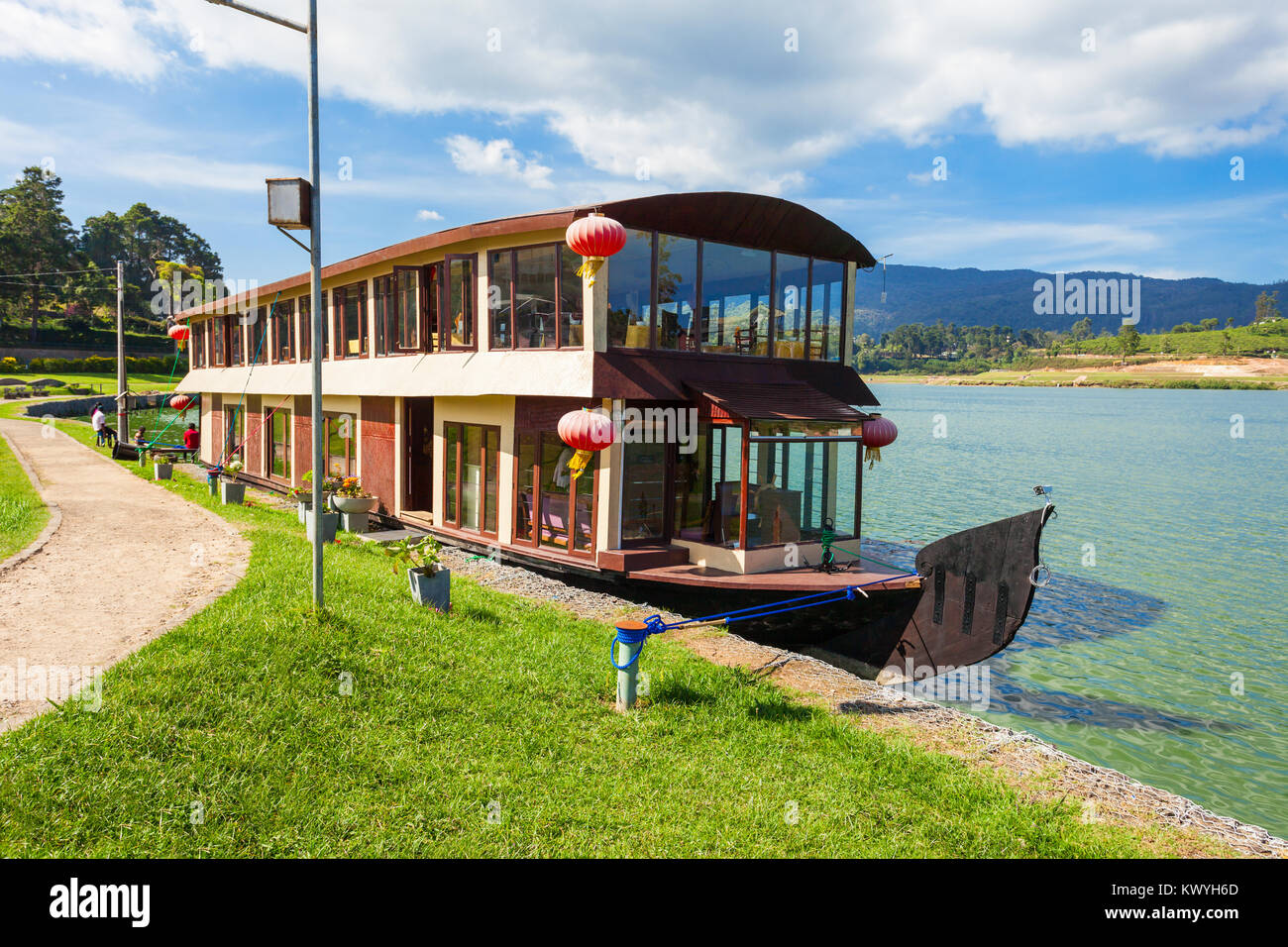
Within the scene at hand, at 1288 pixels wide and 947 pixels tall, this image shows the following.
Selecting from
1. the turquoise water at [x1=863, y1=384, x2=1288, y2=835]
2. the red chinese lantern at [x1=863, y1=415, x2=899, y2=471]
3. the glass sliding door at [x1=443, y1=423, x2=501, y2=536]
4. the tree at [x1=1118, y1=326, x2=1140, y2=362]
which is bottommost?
the turquoise water at [x1=863, y1=384, x2=1288, y2=835]

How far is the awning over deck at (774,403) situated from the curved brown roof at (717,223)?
2.71 metres

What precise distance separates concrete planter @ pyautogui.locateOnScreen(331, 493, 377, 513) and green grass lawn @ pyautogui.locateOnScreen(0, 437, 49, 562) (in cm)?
531

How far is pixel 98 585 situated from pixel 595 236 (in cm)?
854

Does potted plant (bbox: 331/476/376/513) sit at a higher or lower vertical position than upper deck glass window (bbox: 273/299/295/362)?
lower

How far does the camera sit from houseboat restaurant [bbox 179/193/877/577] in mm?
12609

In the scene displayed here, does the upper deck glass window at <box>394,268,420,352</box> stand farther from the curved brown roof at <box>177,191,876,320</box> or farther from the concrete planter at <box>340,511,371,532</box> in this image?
the concrete planter at <box>340,511,371,532</box>

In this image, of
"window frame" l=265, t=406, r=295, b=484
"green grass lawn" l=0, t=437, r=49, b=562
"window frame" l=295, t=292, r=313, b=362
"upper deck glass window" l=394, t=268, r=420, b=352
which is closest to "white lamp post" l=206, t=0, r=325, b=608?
"green grass lawn" l=0, t=437, r=49, b=562

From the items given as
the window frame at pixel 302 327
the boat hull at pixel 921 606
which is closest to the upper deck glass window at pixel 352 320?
the window frame at pixel 302 327

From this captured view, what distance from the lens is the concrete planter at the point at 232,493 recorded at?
19.0m

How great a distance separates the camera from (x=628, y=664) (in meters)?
8.08

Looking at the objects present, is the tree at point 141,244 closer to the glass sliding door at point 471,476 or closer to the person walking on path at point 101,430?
the person walking on path at point 101,430
